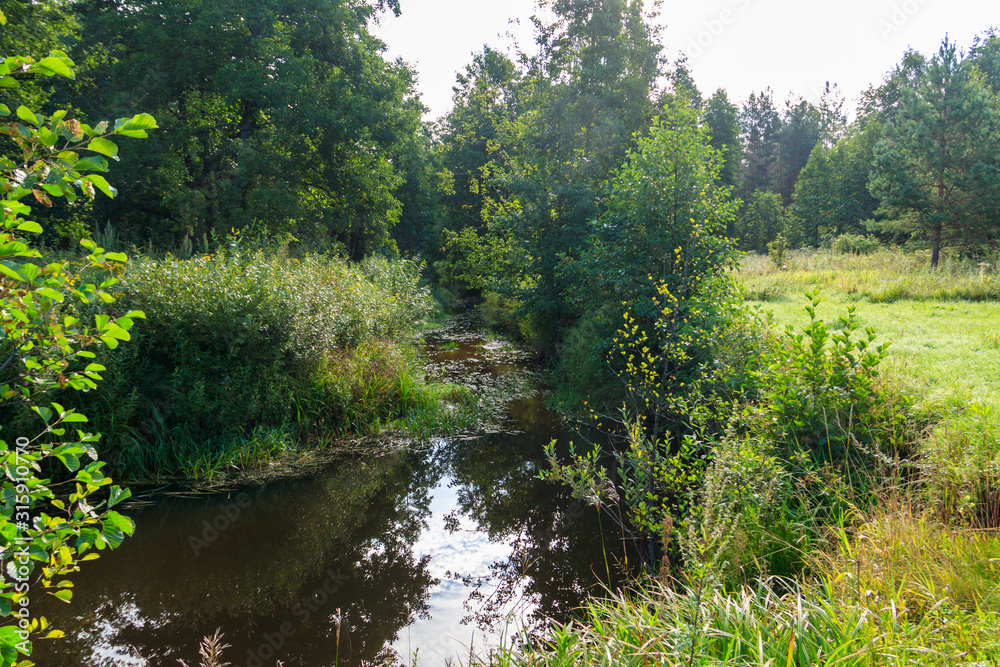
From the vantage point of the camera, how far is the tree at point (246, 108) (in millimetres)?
14414

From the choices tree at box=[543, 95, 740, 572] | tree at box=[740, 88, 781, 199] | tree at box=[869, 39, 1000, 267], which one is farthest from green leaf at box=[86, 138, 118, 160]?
tree at box=[740, 88, 781, 199]

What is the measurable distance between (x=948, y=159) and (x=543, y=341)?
1674cm

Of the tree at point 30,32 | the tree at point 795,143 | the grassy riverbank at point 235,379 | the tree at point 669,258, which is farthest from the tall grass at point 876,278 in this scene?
the tree at point 795,143

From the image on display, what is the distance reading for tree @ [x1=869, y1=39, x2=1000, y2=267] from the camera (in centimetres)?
1714

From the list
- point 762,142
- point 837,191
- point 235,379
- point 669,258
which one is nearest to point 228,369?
point 235,379

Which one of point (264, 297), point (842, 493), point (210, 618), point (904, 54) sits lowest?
point (210, 618)

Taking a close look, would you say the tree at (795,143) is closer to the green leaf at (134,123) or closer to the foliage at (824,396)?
the foliage at (824,396)

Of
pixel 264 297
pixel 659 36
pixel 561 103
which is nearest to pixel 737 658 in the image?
pixel 264 297

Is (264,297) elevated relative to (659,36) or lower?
lower

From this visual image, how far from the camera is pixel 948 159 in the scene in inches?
695

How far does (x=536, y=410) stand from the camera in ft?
31.4

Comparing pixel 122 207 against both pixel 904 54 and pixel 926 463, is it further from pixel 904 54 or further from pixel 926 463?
pixel 904 54

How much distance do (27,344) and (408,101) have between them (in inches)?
841

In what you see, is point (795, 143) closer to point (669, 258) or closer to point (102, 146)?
point (669, 258)
